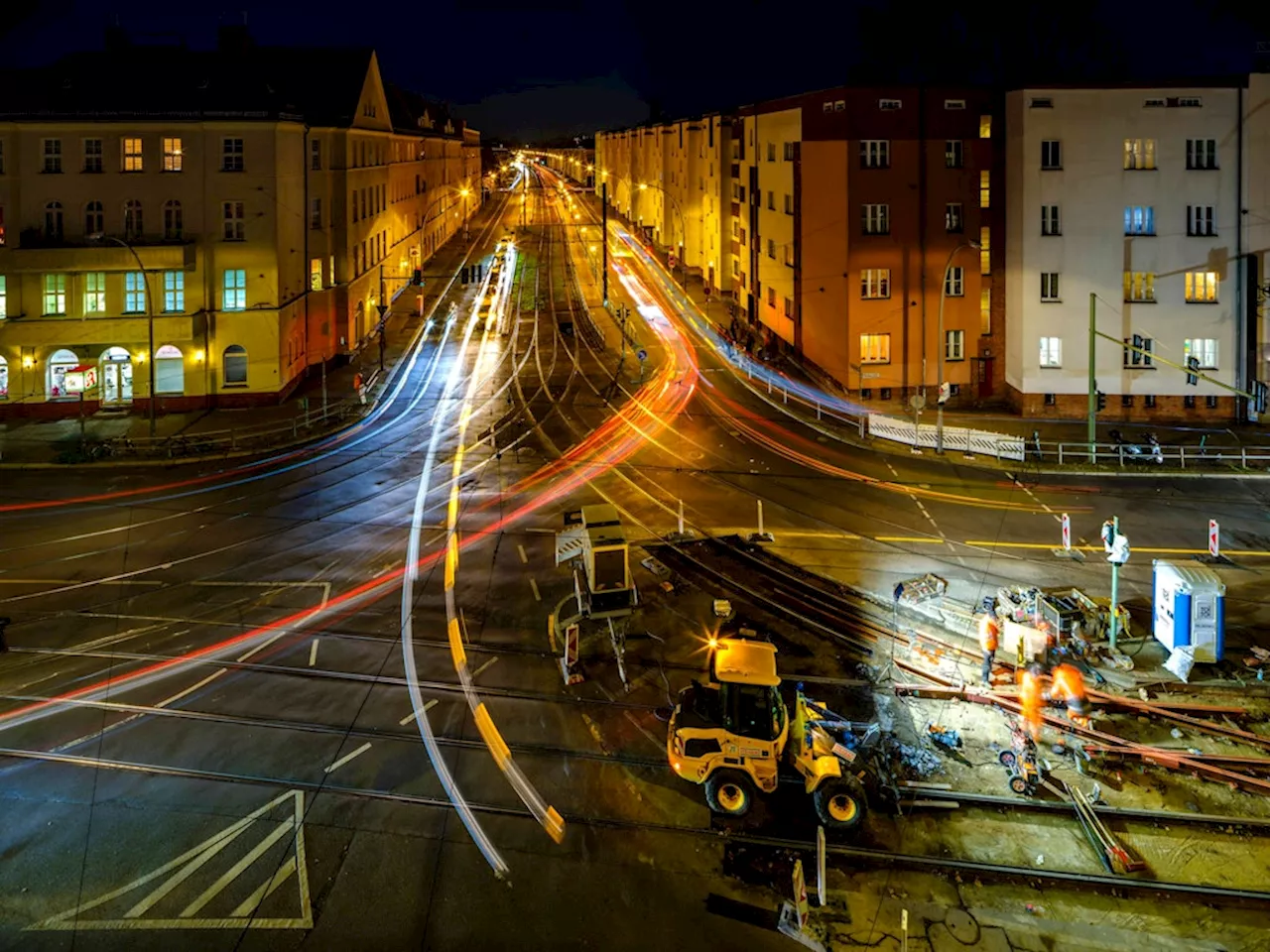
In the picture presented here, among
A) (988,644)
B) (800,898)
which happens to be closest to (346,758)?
(800,898)

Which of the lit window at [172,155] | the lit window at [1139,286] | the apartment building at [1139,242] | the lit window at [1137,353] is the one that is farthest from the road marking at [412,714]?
the lit window at [1139,286]

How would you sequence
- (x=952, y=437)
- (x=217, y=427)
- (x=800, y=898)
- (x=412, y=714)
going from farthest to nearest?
(x=217, y=427) → (x=952, y=437) → (x=412, y=714) → (x=800, y=898)

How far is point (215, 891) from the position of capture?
11.6 metres

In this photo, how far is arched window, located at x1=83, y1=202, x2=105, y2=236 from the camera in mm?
42062

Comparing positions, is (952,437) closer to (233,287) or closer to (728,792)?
(728,792)

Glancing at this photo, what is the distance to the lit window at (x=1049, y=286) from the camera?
1638 inches

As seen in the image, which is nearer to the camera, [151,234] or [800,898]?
[800,898]

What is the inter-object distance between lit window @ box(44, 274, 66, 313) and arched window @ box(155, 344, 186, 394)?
176 inches

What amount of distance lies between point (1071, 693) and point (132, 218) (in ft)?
145

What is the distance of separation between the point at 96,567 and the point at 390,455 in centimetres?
1411

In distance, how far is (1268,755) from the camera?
580 inches

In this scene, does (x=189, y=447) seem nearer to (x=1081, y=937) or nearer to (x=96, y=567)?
(x=96, y=567)

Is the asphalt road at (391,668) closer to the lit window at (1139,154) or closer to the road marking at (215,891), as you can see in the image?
the road marking at (215,891)

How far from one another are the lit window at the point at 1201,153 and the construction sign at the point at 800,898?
41.6 metres
